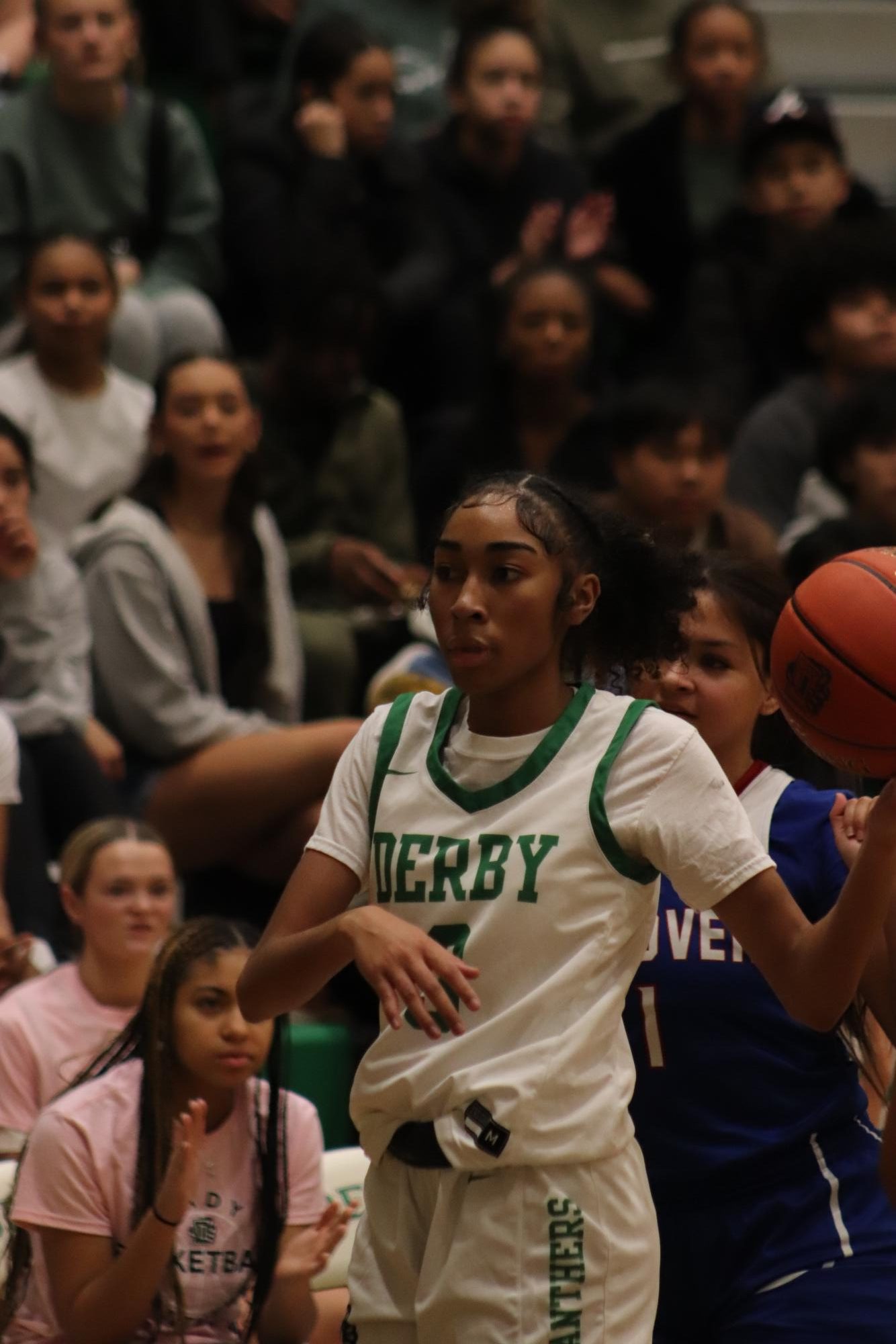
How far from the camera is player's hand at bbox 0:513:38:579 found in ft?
17.7

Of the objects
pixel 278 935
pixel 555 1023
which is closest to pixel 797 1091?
pixel 555 1023

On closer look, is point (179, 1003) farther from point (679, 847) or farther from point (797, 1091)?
point (679, 847)

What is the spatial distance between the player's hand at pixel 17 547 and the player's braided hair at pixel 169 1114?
1927mm

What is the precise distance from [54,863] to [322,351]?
2109 millimetres

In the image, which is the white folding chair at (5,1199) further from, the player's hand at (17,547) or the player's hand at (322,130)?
the player's hand at (322,130)

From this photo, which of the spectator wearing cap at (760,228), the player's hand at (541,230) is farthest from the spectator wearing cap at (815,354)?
the player's hand at (541,230)

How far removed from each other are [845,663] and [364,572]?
12.4 feet

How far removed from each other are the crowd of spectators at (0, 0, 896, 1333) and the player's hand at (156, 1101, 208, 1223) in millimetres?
943

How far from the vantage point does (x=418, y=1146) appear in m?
2.46

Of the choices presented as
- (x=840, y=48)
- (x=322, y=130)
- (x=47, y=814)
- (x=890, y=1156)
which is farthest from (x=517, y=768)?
(x=840, y=48)

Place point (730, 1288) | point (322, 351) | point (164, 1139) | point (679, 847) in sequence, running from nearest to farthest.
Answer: point (679, 847), point (730, 1288), point (164, 1139), point (322, 351)

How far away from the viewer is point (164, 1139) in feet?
11.5

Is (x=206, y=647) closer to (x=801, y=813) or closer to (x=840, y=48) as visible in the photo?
(x=801, y=813)

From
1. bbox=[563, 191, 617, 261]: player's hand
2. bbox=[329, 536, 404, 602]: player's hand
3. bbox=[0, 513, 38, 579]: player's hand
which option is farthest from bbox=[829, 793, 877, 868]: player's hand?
bbox=[563, 191, 617, 261]: player's hand
